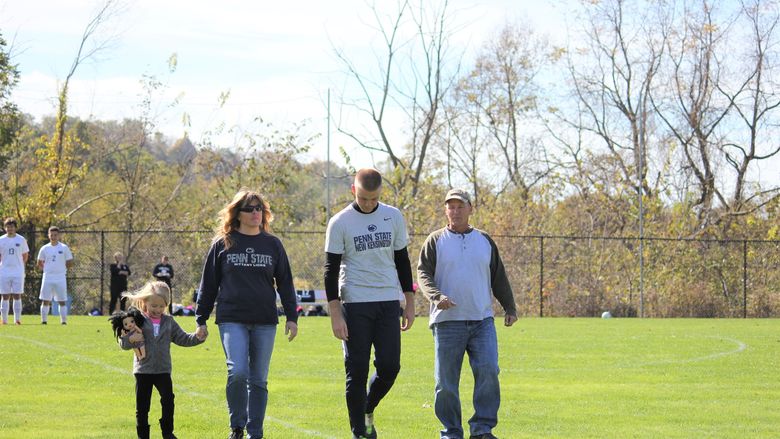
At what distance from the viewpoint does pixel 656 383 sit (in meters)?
13.0

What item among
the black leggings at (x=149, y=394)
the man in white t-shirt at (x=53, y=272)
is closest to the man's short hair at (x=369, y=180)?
the black leggings at (x=149, y=394)

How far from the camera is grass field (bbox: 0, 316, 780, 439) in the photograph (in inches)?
365

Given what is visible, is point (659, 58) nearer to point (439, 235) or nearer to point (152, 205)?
point (152, 205)

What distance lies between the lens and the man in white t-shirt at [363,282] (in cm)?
798

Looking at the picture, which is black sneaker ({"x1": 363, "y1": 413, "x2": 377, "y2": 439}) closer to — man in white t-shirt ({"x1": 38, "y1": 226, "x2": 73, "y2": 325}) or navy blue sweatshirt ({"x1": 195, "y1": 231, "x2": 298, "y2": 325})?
navy blue sweatshirt ({"x1": 195, "y1": 231, "x2": 298, "y2": 325})

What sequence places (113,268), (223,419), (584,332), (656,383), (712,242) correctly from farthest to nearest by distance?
(712,242)
(113,268)
(584,332)
(656,383)
(223,419)

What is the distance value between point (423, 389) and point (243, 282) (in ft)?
15.4

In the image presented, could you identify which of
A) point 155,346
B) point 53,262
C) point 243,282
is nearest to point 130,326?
point 155,346

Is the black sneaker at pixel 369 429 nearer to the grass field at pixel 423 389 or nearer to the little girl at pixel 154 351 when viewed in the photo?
the grass field at pixel 423 389

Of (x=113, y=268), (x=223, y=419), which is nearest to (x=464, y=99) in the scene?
(x=113, y=268)

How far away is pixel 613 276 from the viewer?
37.2m

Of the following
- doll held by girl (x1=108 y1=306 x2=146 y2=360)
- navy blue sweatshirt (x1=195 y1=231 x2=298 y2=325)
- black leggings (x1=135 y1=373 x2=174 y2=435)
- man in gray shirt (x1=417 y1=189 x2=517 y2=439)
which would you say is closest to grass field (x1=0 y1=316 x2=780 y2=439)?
black leggings (x1=135 y1=373 x2=174 y2=435)

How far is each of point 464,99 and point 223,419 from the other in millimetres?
39163

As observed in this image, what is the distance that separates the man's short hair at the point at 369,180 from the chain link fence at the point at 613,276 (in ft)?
87.6
